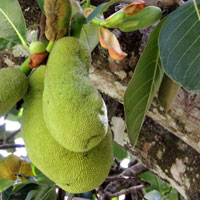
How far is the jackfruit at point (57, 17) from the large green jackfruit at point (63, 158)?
5.2 inches

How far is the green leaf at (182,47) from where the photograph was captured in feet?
2.39

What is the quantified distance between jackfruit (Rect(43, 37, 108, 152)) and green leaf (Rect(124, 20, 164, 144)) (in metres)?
0.22

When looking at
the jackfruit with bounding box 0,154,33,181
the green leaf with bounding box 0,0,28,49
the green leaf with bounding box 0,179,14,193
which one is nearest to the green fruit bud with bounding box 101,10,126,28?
the green leaf with bounding box 0,0,28,49

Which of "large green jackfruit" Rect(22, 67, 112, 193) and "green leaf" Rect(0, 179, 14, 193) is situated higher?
"large green jackfruit" Rect(22, 67, 112, 193)

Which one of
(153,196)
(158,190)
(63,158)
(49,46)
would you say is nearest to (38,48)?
(49,46)

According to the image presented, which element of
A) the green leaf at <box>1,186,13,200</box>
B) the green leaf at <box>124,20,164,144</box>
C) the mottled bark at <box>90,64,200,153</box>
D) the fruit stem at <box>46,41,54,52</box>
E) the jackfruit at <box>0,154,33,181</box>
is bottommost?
the jackfruit at <box>0,154,33,181</box>

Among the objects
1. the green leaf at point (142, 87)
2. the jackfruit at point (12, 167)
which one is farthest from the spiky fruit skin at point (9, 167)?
the green leaf at point (142, 87)

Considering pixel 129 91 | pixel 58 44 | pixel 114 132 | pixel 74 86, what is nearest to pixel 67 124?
pixel 74 86

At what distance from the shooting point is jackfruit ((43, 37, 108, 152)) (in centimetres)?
66

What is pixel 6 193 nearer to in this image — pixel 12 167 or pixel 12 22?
pixel 12 167

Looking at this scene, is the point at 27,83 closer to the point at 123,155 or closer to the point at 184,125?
the point at 184,125

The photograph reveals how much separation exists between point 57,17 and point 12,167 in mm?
935

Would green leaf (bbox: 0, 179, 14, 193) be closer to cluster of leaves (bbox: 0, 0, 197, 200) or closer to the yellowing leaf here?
Answer: cluster of leaves (bbox: 0, 0, 197, 200)

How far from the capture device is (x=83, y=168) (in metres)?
0.77
